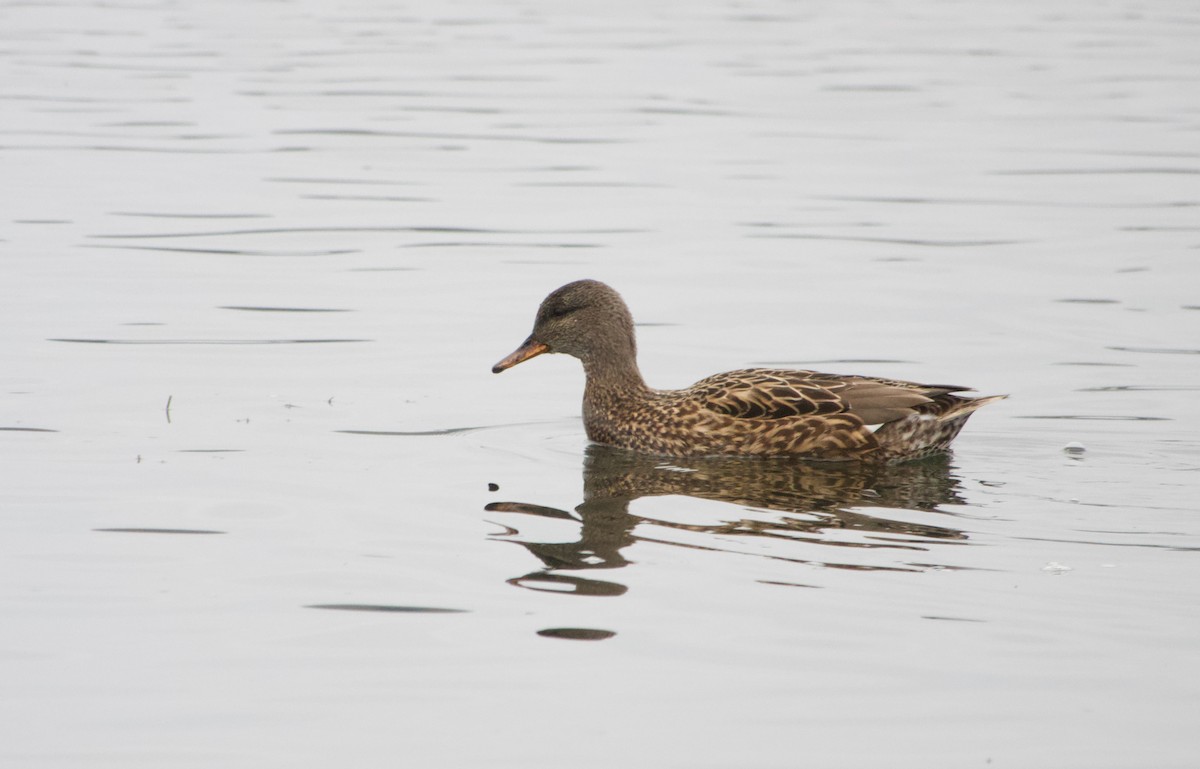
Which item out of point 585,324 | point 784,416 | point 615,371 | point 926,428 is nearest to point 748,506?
point 784,416

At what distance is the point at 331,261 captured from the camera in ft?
50.1

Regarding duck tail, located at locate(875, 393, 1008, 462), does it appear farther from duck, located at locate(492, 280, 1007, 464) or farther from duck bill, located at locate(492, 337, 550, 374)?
duck bill, located at locate(492, 337, 550, 374)

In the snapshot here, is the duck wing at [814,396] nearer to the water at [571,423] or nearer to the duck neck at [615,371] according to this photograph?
the water at [571,423]

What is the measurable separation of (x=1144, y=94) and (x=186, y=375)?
16.2 metres

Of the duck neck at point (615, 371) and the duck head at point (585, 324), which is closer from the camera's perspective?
the duck neck at point (615, 371)

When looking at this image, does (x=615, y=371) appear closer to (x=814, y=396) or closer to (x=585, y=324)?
(x=585, y=324)

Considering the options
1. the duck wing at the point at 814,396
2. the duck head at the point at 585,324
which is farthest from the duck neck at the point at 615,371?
the duck wing at the point at 814,396

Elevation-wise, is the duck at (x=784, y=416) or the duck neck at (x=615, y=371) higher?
the duck neck at (x=615, y=371)

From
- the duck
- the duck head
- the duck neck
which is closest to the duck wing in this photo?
the duck

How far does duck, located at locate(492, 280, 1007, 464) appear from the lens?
1005 centimetres

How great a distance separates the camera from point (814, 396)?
10.2 metres

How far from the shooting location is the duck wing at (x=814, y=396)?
10.0 meters

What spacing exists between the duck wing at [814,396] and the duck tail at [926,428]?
0.05m

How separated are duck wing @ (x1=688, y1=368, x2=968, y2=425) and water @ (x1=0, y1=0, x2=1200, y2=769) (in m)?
0.35
